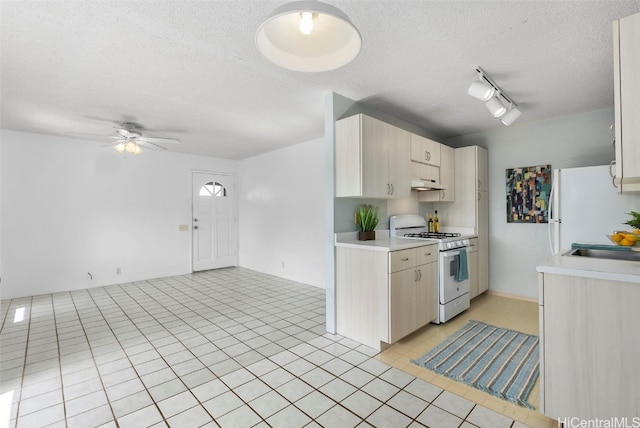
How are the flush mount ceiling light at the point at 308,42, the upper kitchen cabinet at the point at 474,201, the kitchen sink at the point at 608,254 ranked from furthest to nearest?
the upper kitchen cabinet at the point at 474,201
the kitchen sink at the point at 608,254
the flush mount ceiling light at the point at 308,42

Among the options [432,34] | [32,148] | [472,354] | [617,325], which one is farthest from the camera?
[32,148]

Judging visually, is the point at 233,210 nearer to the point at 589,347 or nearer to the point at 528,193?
the point at 528,193

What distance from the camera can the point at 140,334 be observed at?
9.68 ft

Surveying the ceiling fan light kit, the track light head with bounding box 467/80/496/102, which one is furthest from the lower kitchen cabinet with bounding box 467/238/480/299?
the ceiling fan light kit

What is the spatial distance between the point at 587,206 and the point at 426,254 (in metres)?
1.69

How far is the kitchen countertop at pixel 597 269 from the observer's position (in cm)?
136

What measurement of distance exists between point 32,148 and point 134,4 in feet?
13.8

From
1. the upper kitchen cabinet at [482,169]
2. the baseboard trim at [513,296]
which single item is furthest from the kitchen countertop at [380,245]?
the baseboard trim at [513,296]

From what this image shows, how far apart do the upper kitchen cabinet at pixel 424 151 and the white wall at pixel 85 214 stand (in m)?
4.54

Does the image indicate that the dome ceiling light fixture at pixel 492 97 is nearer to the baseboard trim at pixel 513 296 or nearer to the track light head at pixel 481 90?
the track light head at pixel 481 90

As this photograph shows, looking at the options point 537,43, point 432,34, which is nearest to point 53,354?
point 432,34

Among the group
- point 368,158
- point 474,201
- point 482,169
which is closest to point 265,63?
point 368,158

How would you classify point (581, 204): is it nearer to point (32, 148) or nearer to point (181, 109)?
point (181, 109)

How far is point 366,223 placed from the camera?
3.19 metres
